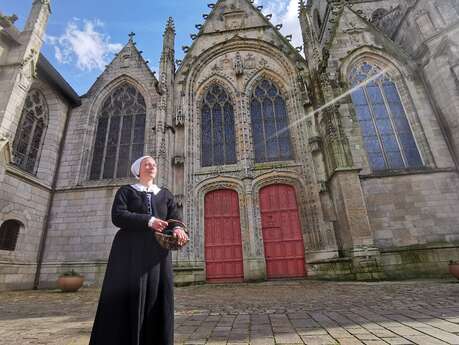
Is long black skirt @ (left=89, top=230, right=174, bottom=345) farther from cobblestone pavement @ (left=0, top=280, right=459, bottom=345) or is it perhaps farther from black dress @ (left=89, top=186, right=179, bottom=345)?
cobblestone pavement @ (left=0, top=280, right=459, bottom=345)

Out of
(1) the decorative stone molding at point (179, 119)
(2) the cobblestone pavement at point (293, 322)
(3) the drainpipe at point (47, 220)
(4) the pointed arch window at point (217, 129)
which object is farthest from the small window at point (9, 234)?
(4) the pointed arch window at point (217, 129)

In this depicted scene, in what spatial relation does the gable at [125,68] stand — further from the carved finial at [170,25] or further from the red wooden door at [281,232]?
the red wooden door at [281,232]

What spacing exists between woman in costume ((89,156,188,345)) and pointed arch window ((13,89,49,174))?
421 inches

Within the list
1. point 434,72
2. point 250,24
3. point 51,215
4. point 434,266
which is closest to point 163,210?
point 434,266

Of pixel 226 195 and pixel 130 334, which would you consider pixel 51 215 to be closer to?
pixel 226 195

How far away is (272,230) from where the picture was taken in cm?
987

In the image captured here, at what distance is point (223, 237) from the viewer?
10031 millimetres

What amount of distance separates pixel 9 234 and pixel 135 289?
9907 mm

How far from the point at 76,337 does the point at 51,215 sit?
9308 mm

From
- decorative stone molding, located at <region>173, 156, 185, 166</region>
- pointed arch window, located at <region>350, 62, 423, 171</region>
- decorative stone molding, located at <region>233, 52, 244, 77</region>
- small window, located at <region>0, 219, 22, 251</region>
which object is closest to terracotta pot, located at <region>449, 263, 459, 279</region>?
pointed arch window, located at <region>350, 62, 423, 171</region>

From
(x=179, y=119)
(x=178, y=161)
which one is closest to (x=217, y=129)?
(x=179, y=119)

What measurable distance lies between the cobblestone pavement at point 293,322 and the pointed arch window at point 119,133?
731cm

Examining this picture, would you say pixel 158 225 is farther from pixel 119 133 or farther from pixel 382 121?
pixel 119 133

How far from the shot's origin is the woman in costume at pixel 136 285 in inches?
72.0
